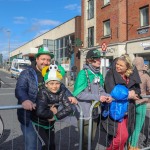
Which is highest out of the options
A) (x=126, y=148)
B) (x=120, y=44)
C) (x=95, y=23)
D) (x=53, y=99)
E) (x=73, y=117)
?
(x=95, y=23)

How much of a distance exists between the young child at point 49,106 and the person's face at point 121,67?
116cm

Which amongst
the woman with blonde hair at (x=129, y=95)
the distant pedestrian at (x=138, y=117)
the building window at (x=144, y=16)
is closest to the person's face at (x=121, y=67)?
the woman with blonde hair at (x=129, y=95)

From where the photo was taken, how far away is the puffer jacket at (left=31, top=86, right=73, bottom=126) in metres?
3.55

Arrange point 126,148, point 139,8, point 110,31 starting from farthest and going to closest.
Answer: point 110,31
point 139,8
point 126,148

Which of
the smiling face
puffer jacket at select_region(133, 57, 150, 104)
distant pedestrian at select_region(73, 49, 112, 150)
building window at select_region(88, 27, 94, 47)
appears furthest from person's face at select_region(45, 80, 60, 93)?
building window at select_region(88, 27, 94, 47)

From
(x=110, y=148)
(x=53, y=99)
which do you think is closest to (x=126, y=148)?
(x=110, y=148)

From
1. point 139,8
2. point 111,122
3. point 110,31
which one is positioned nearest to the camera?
point 111,122

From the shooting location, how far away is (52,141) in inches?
152

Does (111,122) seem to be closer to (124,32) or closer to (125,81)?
(125,81)

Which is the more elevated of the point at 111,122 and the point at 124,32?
the point at 124,32

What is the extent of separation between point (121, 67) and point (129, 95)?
0.46 m

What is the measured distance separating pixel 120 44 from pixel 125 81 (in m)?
19.8

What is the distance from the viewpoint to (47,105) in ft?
11.9

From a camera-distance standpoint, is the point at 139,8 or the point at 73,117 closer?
the point at 73,117
